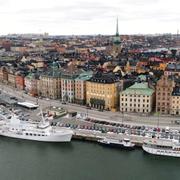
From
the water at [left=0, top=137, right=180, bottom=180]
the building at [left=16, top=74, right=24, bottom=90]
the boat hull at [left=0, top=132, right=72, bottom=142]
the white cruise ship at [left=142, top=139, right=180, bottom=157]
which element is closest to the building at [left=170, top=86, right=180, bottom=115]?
the white cruise ship at [left=142, top=139, right=180, bottom=157]

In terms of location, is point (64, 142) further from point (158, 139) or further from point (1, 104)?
point (1, 104)

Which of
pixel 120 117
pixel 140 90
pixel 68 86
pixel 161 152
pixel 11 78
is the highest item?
pixel 140 90

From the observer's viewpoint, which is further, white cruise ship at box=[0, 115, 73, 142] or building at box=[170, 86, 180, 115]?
building at box=[170, 86, 180, 115]

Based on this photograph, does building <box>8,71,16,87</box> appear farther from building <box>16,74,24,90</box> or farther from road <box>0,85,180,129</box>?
road <box>0,85,180,129</box>

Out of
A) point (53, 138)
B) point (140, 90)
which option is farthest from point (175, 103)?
point (53, 138)

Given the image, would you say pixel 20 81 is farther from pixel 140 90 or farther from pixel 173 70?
pixel 140 90

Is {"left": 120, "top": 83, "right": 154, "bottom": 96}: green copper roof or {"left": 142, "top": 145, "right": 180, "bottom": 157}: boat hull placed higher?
{"left": 120, "top": 83, "right": 154, "bottom": 96}: green copper roof

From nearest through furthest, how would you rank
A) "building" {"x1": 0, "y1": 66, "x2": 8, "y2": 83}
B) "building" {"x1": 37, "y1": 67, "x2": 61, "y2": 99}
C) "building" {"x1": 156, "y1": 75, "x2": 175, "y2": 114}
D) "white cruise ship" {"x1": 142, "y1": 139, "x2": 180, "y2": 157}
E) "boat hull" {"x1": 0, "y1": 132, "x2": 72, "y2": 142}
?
"white cruise ship" {"x1": 142, "y1": 139, "x2": 180, "y2": 157} → "boat hull" {"x1": 0, "y1": 132, "x2": 72, "y2": 142} → "building" {"x1": 156, "y1": 75, "x2": 175, "y2": 114} → "building" {"x1": 37, "y1": 67, "x2": 61, "y2": 99} → "building" {"x1": 0, "y1": 66, "x2": 8, "y2": 83}
